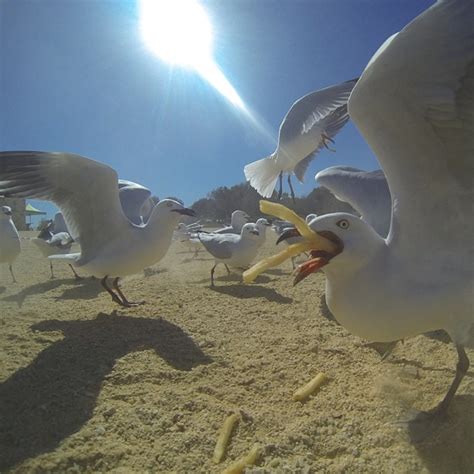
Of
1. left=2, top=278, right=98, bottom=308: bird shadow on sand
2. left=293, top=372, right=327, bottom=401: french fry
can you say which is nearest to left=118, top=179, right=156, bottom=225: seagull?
left=2, top=278, right=98, bottom=308: bird shadow on sand

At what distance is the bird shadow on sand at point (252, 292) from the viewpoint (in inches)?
167

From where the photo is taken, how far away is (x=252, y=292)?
4.70 metres

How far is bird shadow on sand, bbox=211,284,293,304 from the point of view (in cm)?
424

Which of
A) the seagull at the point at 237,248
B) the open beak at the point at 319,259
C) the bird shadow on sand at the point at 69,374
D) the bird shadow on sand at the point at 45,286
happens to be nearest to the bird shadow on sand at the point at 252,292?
the seagull at the point at 237,248

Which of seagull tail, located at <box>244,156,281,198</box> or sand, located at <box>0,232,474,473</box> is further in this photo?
seagull tail, located at <box>244,156,281,198</box>

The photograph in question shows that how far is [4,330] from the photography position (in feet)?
9.36

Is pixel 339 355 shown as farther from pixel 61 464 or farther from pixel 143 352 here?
pixel 61 464

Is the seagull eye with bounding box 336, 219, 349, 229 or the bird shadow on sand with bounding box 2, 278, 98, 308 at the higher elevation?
the bird shadow on sand with bounding box 2, 278, 98, 308

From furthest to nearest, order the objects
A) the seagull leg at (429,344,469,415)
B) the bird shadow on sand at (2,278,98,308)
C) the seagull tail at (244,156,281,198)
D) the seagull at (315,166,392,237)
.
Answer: the bird shadow on sand at (2,278,98,308)
the seagull tail at (244,156,281,198)
the seagull at (315,166,392,237)
the seagull leg at (429,344,469,415)

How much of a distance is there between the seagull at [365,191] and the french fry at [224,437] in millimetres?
2626

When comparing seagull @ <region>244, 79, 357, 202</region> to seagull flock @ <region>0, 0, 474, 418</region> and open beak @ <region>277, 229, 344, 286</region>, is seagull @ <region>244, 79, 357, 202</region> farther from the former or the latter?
open beak @ <region>277, 229, 344, 286</region>

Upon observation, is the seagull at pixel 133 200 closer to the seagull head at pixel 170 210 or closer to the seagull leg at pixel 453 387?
the seagull head at pixel 170 210

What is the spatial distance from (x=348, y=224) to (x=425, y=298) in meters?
0.53

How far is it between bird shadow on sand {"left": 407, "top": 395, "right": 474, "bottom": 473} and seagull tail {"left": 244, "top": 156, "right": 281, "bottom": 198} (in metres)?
3.34
